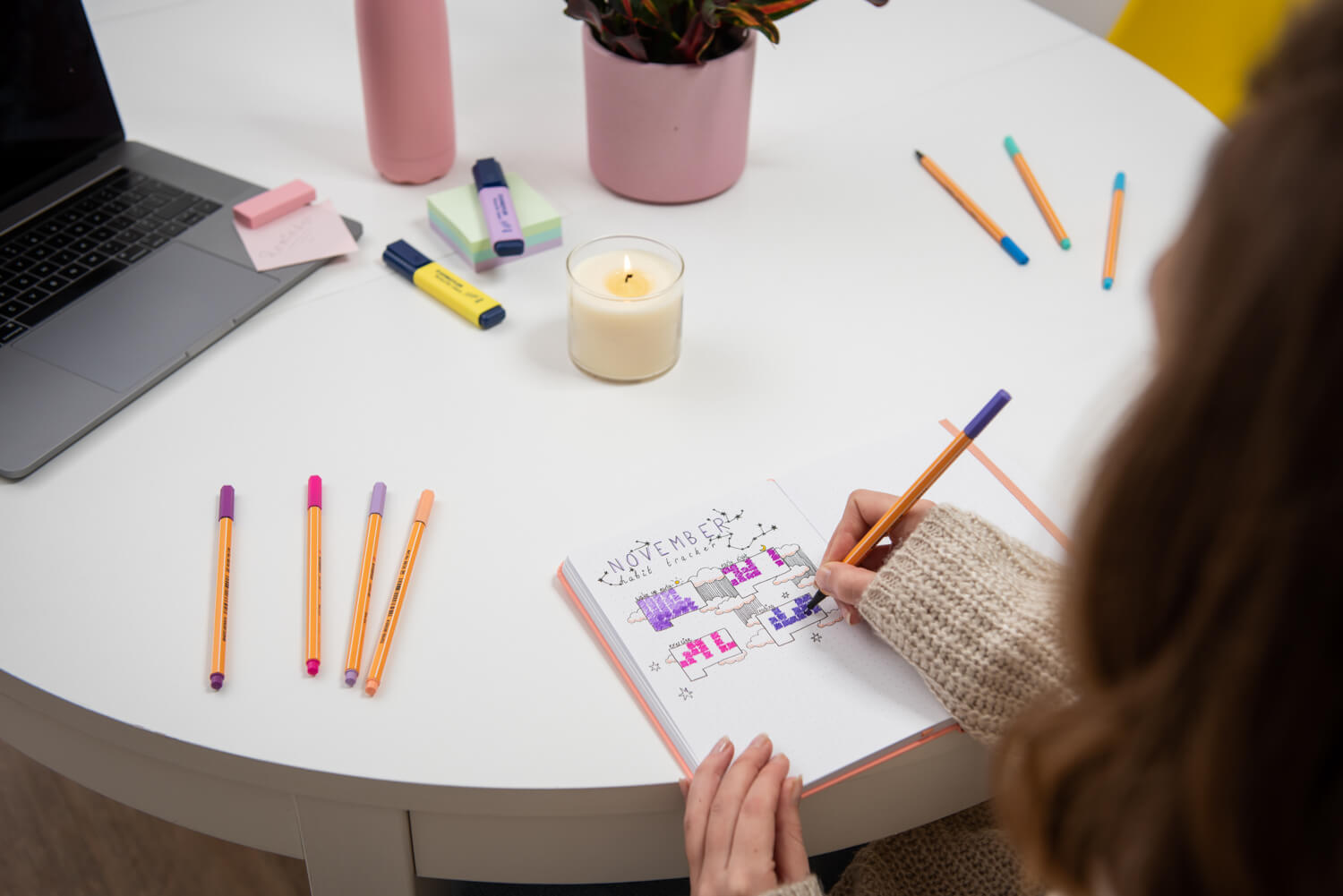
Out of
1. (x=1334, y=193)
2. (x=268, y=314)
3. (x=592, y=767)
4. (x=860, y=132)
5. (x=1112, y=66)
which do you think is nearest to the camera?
(x=1334, y=193)

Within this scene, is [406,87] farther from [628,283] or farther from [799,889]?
[799,889]

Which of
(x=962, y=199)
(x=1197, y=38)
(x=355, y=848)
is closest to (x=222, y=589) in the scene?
(x=355, y=848)

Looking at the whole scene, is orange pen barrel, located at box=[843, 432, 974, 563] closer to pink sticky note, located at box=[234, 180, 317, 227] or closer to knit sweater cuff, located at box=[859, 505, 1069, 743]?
knit sweater cuff, located at box=[859, 505, 1069, 743]

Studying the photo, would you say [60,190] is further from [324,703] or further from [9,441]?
[324,703]

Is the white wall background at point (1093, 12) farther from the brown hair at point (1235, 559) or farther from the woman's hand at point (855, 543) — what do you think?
the brown hair at point (1235, 559)

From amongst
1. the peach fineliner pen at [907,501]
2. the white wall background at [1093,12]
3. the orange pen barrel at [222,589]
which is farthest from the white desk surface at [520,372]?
the white wall background at [1093,12]

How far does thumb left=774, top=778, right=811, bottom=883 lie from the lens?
2.02 feet

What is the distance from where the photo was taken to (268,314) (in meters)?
0.92

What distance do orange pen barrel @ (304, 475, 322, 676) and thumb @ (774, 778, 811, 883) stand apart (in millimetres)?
292

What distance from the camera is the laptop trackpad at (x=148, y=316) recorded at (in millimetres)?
843

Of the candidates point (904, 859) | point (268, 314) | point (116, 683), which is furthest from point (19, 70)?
point (904, 859)

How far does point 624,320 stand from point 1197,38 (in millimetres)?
1024

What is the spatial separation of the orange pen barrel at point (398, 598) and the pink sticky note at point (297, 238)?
1.07 feet

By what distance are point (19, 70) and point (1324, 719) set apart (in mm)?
1062
